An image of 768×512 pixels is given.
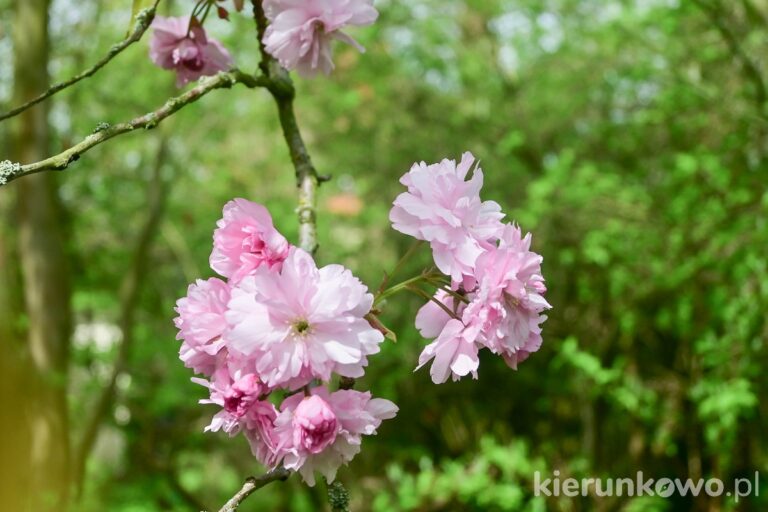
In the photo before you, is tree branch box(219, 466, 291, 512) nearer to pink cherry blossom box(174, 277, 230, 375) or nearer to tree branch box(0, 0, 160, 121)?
pink cherry blossom box(174, 277, 230, 375)

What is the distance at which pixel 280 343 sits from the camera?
0.78 metres

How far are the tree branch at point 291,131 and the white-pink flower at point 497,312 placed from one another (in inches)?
8.0

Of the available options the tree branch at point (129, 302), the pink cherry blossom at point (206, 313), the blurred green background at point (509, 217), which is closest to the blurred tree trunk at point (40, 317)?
the blurred green background at point (509, 217)

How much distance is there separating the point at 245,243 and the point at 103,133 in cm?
16

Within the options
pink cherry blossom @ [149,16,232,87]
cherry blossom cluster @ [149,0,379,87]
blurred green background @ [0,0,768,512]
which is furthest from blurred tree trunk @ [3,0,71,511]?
cherry blossom cluster @ [149,0,379,87]

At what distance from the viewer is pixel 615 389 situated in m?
4.63

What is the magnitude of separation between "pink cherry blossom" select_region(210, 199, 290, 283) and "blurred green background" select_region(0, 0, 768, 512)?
3016mm

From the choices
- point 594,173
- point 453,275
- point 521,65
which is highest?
point 521,65

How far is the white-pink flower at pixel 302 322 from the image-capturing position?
2.56 ft

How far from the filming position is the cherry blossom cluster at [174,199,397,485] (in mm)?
784

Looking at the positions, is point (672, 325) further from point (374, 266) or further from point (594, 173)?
point (374, 266)

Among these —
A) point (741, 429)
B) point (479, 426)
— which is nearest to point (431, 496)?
point (479, 426)

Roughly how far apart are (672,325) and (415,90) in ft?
7.70

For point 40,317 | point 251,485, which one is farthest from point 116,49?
point 40,317
